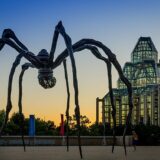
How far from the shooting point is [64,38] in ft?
25.8

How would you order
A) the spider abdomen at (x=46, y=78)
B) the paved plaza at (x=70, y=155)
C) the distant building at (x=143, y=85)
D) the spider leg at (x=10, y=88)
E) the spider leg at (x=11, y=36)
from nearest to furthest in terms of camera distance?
1. the spider leg at (x=10, y=88)
2. the spider abdomen at (x=46, y=78)
3. the spider leg at (x=11, y=36)
4. the paved plaza at (x=70, y=155)
5. the distant building at (x=143, y=85)

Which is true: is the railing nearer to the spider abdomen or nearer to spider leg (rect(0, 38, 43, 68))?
the spider abdomen

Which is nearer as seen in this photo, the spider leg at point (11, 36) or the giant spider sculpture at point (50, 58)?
the giant spider sculpture at point (50, 58)

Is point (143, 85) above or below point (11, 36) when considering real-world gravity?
above

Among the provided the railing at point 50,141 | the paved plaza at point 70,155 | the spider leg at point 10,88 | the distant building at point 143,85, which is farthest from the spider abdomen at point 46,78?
the distant building at point 143,85

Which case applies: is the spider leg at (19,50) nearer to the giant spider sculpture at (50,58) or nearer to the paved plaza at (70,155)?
the giant spider sculpture at (50,58)

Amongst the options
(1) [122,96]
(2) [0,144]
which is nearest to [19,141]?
(2) [0,144]

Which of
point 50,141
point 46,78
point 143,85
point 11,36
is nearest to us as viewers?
point 46,78

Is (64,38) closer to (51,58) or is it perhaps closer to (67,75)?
(51,58)

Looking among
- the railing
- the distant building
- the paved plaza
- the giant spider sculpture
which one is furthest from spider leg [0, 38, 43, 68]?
the distant building

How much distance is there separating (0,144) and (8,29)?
94.2ft

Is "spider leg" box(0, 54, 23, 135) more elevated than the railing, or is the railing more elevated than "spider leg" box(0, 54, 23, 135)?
"spider leg" box(0, 54, 23, 135)

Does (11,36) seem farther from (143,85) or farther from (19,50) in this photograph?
(143,85)

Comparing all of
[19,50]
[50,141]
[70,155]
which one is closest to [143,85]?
[50,141]
